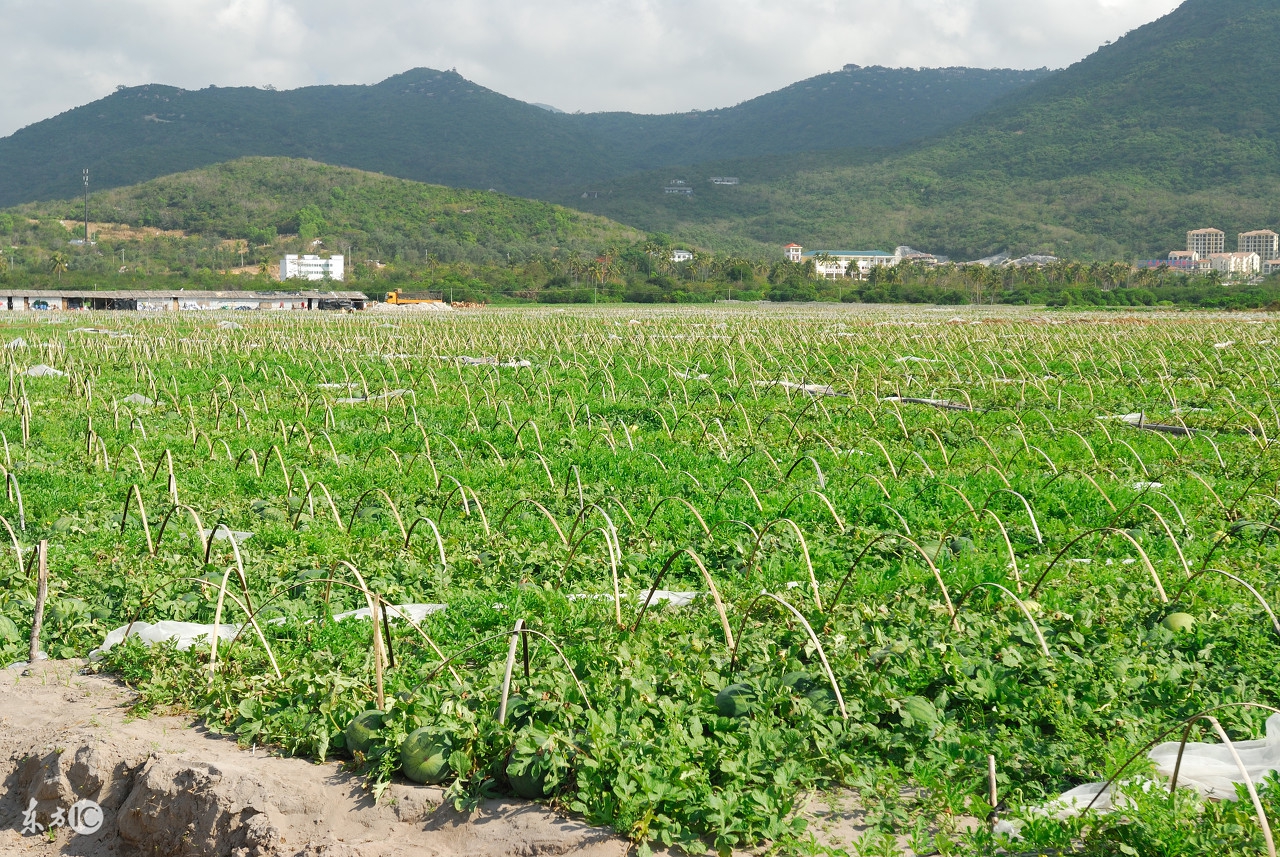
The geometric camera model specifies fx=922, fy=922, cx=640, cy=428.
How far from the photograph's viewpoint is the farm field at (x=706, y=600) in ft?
12.0

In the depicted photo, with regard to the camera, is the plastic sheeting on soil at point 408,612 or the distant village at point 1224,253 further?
the distant village at point 1224,253

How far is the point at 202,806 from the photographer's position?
146 inches

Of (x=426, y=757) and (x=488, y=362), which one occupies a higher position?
(x=488, y=362)

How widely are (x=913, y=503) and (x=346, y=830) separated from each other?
5277mm

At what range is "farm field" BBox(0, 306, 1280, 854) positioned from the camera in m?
3.66

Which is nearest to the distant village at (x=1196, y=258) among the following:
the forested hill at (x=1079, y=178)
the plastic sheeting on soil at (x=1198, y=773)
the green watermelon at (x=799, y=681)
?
the forested hill at (x=1079, y=178)

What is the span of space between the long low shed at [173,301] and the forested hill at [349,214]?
3751 centimetres

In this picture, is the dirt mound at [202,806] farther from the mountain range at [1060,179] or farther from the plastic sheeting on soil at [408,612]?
the mountain range at [1060,179]

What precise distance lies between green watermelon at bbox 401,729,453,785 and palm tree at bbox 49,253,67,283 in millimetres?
97093

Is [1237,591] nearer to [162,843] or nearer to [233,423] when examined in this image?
[162,843]

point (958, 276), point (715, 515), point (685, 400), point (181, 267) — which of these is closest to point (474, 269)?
point (181, 267)

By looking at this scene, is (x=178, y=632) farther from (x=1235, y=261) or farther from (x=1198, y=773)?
(x=1235, y=261)

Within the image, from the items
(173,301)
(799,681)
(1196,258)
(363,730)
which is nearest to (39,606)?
(363,730)

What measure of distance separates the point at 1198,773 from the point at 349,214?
424ft
